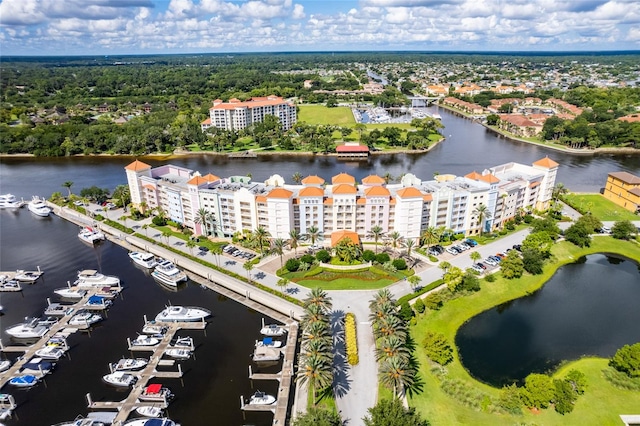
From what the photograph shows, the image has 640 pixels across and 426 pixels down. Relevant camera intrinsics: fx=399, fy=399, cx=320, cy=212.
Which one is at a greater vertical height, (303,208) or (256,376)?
(303,208)

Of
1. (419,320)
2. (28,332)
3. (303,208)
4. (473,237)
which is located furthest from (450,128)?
(28,332)

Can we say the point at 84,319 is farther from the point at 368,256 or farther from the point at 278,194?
the point at 368,256

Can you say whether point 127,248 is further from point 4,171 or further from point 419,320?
point 4,171

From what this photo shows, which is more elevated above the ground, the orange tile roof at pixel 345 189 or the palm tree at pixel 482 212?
the orange tile roof at pixel 345 189

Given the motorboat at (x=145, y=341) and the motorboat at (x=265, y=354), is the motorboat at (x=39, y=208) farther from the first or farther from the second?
the motorboat at (x=265, y=354)

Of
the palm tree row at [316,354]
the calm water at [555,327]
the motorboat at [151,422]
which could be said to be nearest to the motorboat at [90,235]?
the motorboat at [151,422]

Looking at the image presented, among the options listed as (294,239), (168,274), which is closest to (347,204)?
(294,239)

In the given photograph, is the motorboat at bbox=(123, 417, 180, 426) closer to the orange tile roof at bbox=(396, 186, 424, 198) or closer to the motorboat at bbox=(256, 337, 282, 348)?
the motorboat at bbox=(256, 337, 282, 348)
